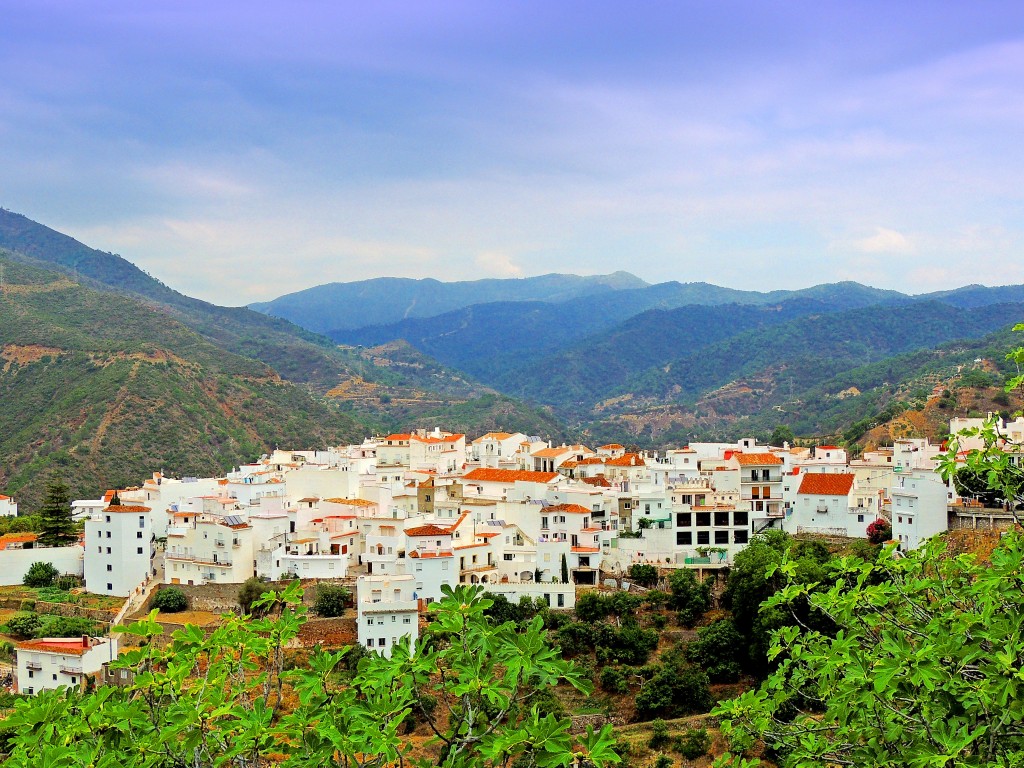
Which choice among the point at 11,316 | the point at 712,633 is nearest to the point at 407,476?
the point at 712,633

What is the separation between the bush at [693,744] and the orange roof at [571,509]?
9.90 metres

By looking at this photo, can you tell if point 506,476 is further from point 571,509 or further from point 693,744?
point 693,744

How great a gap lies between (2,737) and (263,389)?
221 ft

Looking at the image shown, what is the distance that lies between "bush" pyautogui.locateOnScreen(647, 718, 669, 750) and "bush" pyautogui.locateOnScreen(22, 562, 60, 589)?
20.3 meters

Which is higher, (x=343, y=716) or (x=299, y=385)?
(x=299, y=385)

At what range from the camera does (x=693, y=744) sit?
23.8 meters

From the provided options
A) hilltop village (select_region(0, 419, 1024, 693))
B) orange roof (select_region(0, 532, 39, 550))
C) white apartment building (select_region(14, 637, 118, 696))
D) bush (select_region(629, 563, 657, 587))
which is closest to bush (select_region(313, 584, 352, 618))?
hilltop village (select_region(0, 419, 1024, 693))

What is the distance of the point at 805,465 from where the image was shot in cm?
3719

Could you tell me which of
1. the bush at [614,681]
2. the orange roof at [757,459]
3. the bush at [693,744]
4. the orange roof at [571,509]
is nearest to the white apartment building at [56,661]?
the bush at [614,681]

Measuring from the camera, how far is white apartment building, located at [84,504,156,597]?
33.2 meters

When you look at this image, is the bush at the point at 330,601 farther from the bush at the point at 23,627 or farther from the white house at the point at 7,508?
the white house at the point at 7,508

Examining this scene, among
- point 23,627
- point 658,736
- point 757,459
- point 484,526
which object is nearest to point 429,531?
point 484,526

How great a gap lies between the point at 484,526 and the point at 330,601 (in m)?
5.62

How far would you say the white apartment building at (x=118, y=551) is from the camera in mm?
33219
